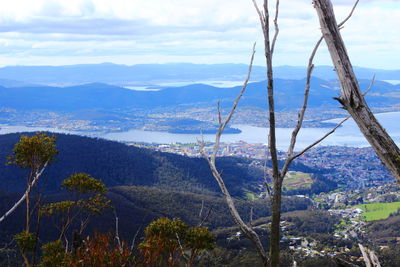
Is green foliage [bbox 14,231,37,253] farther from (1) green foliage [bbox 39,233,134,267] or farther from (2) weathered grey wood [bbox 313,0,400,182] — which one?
(2) weathered grey wood [bbox 313,0,400,182]

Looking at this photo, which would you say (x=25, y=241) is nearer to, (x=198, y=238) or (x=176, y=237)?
(x=176, y=237)

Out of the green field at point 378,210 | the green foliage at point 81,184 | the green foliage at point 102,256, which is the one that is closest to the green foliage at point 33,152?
the green foliage at point 81,184

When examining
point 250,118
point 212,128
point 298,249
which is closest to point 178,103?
point 250,118

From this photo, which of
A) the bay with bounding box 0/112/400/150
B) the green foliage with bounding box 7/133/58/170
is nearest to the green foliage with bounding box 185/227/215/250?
the green foliage with bounding box 7/133/58/170

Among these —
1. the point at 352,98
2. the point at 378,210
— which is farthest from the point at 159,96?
the point at 352,98

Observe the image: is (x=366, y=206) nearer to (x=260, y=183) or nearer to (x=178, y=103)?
(x=260, y=183)

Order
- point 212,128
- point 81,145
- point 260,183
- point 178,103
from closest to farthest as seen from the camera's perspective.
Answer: point 81,145
point 260,183
point 212,128
point 178,103
